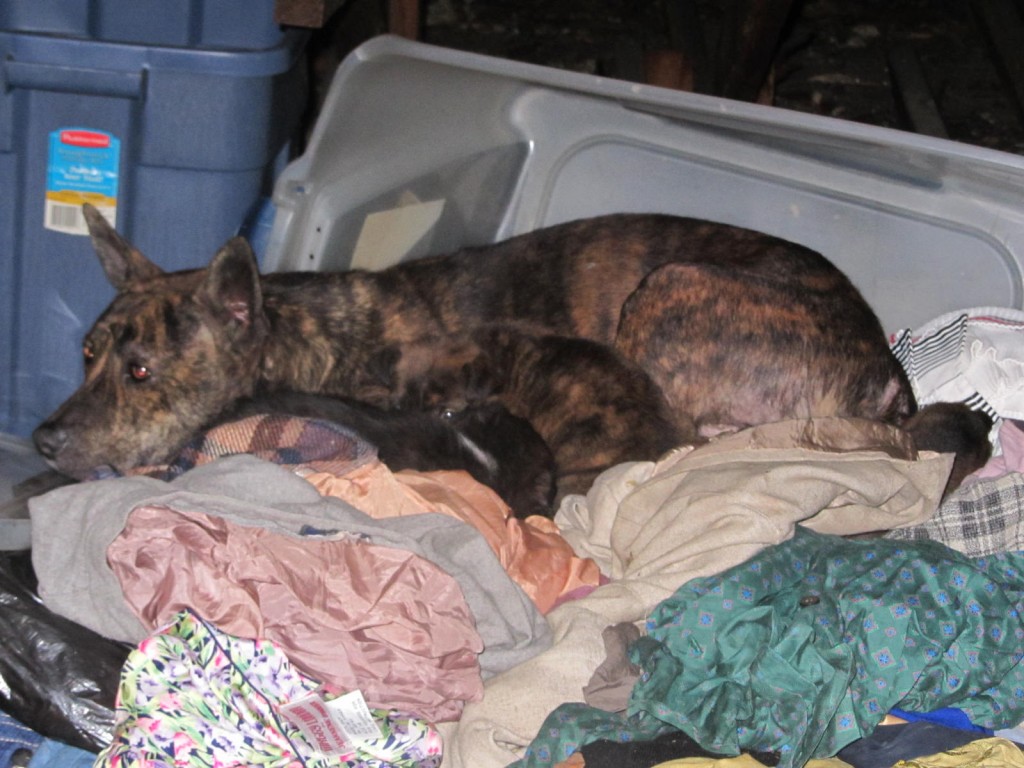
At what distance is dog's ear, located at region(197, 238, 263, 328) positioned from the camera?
2963 millimetres

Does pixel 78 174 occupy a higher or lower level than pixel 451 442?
higher

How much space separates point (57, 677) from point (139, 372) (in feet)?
3.80

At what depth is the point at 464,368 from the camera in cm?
340

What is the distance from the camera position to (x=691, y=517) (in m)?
2.24

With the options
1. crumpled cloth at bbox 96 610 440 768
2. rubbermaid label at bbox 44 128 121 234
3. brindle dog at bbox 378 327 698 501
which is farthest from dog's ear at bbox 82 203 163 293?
crumpled cloth at bbox 96 610 440 768

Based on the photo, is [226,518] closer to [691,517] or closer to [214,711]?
[214,711]

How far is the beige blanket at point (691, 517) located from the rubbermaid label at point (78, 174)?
5.95ft

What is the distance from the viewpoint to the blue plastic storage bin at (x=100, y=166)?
11.0 ft

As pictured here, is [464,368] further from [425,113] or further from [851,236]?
[851,236]

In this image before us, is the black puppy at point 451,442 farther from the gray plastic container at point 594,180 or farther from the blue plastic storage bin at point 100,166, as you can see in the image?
the gray plastic container at point 594,180

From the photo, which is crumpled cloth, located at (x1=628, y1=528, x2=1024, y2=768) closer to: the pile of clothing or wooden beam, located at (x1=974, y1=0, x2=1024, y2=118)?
the pile of clothing

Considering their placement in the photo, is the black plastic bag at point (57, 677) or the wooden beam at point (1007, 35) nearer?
the black plastic bag at point (57, 677)

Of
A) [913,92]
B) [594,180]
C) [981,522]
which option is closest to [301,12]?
[594,180]

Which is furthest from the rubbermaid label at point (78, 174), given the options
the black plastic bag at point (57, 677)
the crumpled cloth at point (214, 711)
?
the crumpled cloth at point (214, 711)
